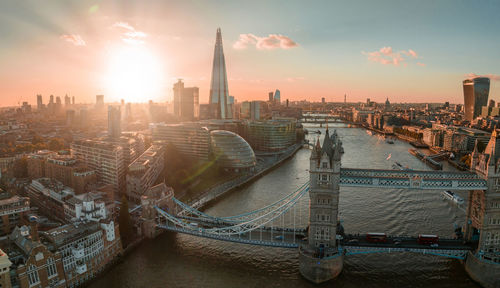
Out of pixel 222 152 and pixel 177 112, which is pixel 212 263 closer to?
pixel 222 152

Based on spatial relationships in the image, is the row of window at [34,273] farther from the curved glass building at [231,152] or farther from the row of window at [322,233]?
the curved glass building at [231,152]

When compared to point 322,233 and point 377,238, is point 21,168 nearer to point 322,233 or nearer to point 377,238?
point 322,233

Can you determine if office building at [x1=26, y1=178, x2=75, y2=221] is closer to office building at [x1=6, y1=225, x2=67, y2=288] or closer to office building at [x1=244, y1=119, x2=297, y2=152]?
office building at [x1=6, y1=225, x2=67, y2=288]

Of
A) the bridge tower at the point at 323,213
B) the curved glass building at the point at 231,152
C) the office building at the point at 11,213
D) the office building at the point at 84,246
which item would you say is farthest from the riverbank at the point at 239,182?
the bridge tower at the point at 323,213

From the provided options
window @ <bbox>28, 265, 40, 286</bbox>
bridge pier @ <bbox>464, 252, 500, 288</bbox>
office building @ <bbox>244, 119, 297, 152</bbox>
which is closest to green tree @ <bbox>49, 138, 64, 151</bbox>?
office building @ <bbox>244, 119, 297, 152</bbox>

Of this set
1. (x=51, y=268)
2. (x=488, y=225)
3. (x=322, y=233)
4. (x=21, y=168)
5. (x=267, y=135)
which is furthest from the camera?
(x=267, y=135)

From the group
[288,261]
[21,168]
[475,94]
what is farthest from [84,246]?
[475,94]
